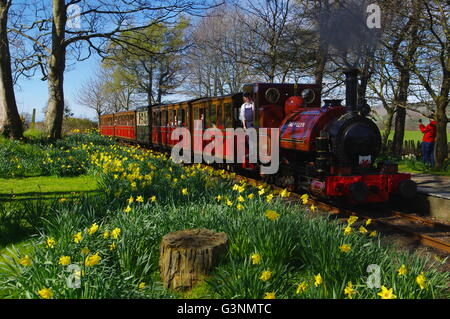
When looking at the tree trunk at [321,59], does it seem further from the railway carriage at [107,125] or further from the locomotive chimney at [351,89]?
the railway carriage at [107,125]

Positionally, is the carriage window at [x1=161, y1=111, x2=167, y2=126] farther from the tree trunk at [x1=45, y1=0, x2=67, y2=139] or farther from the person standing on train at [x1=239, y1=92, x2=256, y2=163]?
the person standing on train at [x1=239, y1=92, x2=256, y2=163]

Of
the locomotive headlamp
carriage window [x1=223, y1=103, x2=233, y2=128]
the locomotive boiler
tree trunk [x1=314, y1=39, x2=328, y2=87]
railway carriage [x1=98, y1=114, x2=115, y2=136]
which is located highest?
tree trunk [x1=314, y1=39, x2=328, y2=87]

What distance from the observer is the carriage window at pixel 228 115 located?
1024 centimetres

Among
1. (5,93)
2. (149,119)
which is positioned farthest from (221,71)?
(5,93)

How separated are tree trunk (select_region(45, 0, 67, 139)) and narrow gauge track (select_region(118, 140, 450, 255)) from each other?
42.3 ft

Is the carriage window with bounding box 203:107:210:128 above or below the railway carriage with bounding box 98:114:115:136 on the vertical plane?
below

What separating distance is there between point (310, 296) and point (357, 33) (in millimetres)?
10786

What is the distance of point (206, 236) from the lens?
12.7 feet

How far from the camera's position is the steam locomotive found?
707 centimetres

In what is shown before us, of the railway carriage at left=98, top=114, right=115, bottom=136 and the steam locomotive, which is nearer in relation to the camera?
the steam locomotive

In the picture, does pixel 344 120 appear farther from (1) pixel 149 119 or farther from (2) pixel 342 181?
(1) pixel 149 119

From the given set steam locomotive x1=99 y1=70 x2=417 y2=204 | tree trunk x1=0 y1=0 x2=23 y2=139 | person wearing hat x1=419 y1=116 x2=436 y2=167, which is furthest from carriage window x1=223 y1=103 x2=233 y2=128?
tree trunk x1=0 y1=0 x2=23 y2=139

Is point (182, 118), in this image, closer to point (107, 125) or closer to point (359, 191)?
point (359, 191)

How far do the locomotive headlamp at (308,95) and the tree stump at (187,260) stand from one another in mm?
5715
